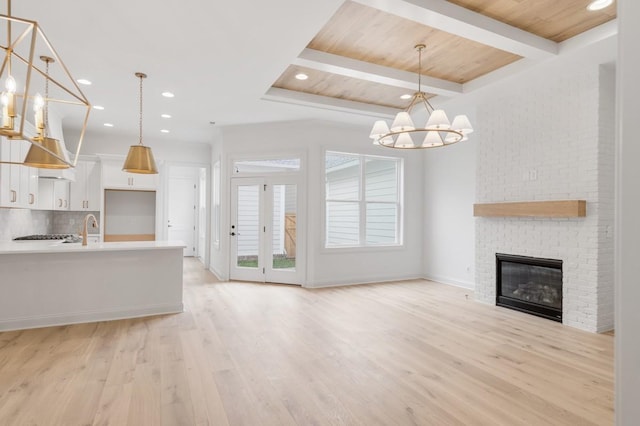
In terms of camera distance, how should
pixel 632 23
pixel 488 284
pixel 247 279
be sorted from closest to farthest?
pixel 632 23, pixel 488 284, pixel 247 279

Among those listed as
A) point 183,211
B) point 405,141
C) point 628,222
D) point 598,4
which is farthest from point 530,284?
point 183,211

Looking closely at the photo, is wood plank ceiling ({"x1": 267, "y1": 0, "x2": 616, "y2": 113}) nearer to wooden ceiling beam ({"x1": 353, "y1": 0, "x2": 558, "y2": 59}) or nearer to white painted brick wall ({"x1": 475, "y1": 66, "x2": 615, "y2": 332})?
wooden ceiling beam ({"x1": 353, "y1": 0, "x2": 558, "y2": 59})

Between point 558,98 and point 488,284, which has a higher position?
point 558,98

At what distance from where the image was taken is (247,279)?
650 centimetres

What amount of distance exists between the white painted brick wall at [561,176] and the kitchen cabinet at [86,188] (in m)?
6.96

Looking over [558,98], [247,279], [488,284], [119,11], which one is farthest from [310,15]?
[247,279]

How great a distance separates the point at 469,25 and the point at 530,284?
10.9ft

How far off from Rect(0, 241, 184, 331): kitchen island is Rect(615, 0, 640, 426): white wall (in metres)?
4.48

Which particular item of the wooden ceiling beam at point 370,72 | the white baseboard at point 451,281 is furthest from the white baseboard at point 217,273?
the wooden ceiling beam at point 370,72

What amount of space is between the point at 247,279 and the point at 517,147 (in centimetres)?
482

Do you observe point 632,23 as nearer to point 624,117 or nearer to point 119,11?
point 624,117

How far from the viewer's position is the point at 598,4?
9.75ft

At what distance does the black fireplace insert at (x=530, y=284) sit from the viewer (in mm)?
4340

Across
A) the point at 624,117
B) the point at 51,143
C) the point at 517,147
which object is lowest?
the point at 624,117
